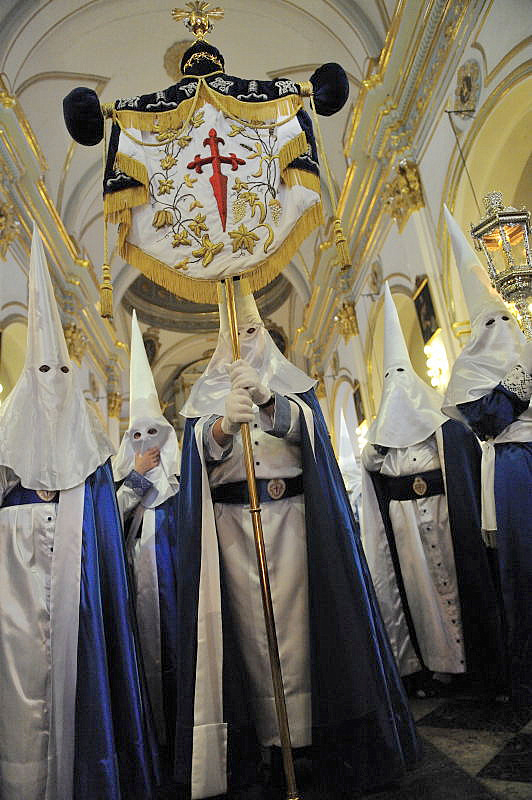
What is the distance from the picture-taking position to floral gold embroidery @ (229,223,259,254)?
2.30 metres

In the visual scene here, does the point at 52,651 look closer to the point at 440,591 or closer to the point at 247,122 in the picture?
the point at 440,591

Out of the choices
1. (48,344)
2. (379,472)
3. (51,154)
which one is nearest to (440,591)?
(379,472)

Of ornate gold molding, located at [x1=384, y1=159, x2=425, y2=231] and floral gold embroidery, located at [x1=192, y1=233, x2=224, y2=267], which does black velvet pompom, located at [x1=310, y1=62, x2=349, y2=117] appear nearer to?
floral gold embroidery, located at [x1=192, y1=233, x2=224, y2=267]

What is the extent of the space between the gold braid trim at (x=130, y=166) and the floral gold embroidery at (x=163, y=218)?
14 cm

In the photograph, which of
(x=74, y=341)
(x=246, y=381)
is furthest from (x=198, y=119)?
(x=74, y=341)

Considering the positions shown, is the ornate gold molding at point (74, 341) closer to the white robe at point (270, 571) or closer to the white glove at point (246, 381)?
the white robe at point (270, 571)

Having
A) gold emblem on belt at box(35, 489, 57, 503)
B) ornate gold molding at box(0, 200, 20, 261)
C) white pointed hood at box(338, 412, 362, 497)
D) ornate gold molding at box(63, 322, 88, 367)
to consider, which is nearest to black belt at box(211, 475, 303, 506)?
gold emblem on belt at box(35, 489, 57, 503)

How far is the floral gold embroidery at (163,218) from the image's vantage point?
237cm

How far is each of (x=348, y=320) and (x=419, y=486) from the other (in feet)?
25.9

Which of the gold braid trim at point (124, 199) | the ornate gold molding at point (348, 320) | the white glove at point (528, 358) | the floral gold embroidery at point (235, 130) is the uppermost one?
the ornate gold molding at point (348, 320)

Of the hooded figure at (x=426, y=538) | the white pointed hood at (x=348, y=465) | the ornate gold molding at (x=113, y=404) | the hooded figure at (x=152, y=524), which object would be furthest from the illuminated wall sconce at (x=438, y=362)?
the ornate gold molding at (x=113, y=404)

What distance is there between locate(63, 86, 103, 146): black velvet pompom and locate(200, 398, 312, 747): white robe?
4.55 ft

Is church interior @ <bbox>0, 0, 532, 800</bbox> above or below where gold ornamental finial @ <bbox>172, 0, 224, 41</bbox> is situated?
above

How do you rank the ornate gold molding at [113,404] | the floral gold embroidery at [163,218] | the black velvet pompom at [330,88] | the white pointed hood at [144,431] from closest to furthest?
the floral gold embroidery at [163,218], the black velvet pompom at [330,88], the white pointed hood at [144,431], the ornate gold molding at [113,404]
